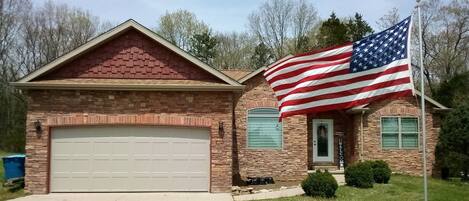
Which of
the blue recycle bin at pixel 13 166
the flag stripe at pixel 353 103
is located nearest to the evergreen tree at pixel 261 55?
the blue recycle bin at pixel 13 166

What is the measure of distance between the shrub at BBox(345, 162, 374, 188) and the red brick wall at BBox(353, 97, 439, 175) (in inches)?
178

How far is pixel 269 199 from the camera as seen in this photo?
14969 mm

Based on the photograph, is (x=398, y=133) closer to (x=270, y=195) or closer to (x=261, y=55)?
(x=270, y=195)

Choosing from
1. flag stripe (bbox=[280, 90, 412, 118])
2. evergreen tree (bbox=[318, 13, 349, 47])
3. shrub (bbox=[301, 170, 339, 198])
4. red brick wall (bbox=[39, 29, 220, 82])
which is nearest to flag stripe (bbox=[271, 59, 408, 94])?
flag stripe (bbox=[280, 90, 412, 118])

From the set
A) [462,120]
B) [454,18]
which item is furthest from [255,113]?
[454,18]

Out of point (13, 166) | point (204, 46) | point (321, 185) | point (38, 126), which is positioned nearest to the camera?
point (321, 185)

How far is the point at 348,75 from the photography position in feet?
33.7

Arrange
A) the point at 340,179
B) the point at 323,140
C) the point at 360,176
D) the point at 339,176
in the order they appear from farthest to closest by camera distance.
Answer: the point at 323,140 → the point at 339,176 → the point at 340,179 → the point at 360,176

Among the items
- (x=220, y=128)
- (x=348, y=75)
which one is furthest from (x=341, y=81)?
(x=220, y=128)

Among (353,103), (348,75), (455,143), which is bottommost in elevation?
(455,143)

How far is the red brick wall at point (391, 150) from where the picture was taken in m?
21.8

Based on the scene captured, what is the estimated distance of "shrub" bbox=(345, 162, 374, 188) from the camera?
16.8 m

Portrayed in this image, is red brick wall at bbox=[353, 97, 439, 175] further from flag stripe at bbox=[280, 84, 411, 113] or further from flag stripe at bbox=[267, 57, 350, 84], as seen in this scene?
flag stripe at bbox=[280, 84, 411, 113]

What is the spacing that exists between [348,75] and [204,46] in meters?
35.5
